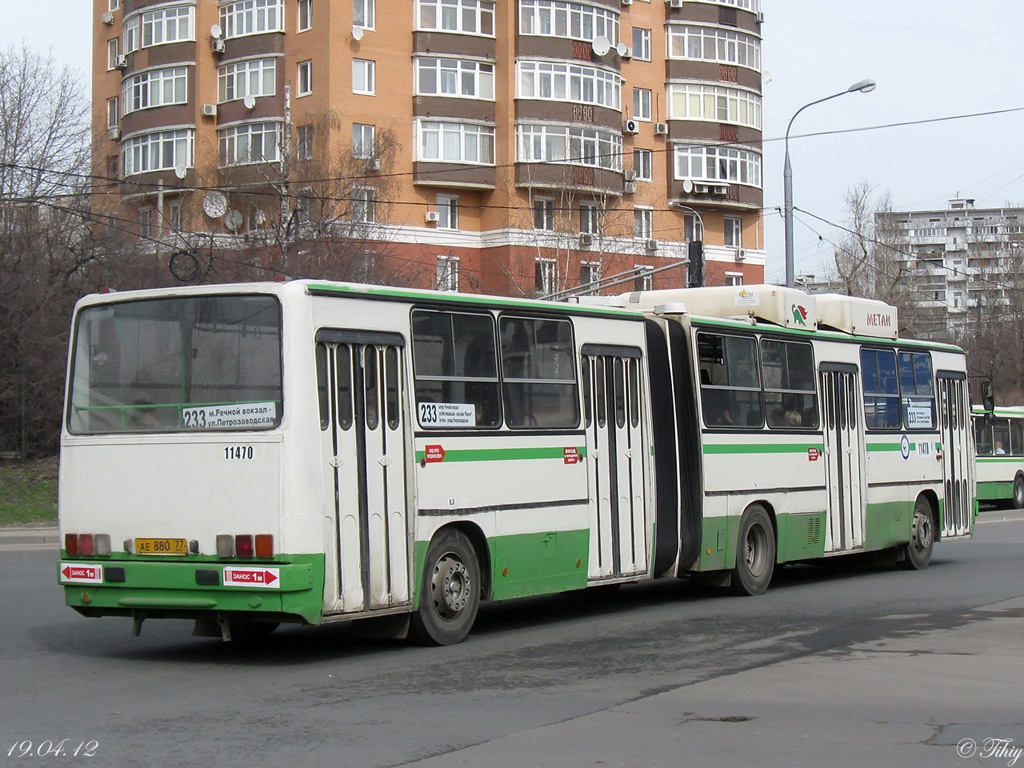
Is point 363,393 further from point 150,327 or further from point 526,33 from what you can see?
point 526,33

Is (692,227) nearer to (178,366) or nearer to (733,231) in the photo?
(733,231)

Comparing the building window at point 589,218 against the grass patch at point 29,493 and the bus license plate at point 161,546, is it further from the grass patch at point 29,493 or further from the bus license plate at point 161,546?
Result: the bus license plate at point 161,546

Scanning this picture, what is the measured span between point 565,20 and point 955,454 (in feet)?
137

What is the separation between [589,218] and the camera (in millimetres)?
58688

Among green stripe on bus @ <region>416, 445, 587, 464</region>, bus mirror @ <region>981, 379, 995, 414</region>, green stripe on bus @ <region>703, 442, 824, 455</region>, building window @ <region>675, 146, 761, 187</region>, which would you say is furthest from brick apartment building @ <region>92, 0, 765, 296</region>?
green stripe on bus @ <region>416, 445, 587, 464</region>

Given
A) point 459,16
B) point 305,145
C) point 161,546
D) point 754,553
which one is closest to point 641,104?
point 459,16

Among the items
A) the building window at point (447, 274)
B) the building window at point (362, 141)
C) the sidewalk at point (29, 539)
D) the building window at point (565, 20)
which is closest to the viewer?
the sidewalk at point (29, 539)

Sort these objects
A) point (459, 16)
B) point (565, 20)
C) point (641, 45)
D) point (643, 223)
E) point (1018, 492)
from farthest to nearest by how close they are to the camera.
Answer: point (641, 45) → point (643, 223) → point (565, 20) → point (459, 16) → point (1018, 492)

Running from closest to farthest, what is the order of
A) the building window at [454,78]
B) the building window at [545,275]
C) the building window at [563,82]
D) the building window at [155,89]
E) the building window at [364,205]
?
the building window at [364,205] < the building window at [545,275] < the building window at [454,78] < the building window at [563,82] < the building window at [155,89]

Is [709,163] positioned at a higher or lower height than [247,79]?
lower

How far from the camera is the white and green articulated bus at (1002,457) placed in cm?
3834

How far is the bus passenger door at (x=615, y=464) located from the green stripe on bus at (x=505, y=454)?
0.37 m

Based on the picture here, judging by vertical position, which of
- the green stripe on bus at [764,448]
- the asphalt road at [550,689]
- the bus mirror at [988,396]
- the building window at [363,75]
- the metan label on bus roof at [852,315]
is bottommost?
the asphalt road at [550,689]

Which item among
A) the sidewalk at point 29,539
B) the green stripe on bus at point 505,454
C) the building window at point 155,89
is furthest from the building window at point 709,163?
the green stripe on bus at point 505,454
